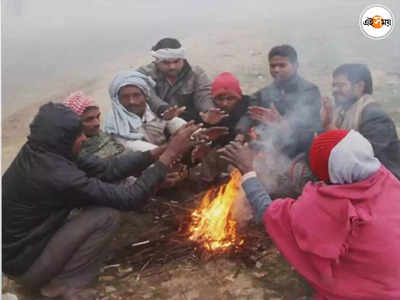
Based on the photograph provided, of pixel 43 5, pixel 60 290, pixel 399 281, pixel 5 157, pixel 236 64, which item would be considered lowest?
pixel 60 290

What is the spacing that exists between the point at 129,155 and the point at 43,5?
1632mm

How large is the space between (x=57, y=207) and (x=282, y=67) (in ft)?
7.86

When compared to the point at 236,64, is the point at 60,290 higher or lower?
lower

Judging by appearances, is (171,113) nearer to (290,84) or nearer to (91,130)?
(91,130)

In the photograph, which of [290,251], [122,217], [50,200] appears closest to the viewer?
[290,251]

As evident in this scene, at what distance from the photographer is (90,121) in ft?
11.9

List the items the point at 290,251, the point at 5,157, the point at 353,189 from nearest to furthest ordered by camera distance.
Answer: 1. the point at 353,189
2. the point at 290,251
3. the point at 5,157

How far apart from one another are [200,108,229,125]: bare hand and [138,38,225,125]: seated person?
0.04 ft

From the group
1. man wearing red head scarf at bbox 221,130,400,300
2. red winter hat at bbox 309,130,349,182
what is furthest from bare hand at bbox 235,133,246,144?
red winter hat at bbox 309,130,349,182

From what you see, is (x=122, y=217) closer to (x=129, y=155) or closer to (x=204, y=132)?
(x=129, y=155)

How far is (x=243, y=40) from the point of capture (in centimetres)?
612

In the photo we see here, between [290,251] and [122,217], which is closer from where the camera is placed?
[290,251]

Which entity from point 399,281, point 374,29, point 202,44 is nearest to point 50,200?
point 399,281

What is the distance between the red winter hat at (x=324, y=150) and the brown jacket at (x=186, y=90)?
77.7 inches
